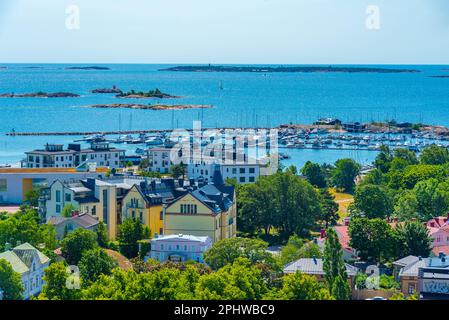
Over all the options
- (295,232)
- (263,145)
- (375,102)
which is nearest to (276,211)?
(295,232)

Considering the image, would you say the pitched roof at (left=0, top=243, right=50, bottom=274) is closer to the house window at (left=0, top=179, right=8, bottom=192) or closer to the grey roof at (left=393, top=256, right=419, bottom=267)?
the grey roof at (left=393, top=256, right=419, bottom=267)

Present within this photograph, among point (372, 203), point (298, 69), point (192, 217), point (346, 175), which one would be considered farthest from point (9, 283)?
point (298, 69)

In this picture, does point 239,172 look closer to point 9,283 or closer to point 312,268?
point 312,268

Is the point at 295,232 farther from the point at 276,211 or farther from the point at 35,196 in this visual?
the point at 35,196

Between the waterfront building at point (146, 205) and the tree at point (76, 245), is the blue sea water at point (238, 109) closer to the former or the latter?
the waterfront building at point (146, 205)

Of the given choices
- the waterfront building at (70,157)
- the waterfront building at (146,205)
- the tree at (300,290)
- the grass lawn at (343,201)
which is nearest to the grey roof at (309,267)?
the tree at (300,290)
